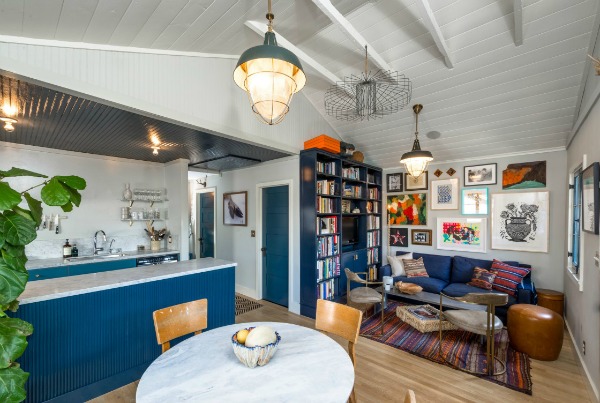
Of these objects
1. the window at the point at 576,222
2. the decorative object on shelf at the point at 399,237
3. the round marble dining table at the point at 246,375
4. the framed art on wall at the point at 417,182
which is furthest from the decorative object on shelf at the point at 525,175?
the round marble dining table at the point at 246,375

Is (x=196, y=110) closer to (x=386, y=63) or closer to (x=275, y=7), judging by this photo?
(x=275, y=7)

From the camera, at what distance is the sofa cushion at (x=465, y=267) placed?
13.7ft

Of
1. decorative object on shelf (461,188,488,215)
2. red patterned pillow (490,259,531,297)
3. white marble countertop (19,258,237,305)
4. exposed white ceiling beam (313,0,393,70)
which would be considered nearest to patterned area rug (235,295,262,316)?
white marble countertop (19,258,237,305)

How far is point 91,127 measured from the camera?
9.72 ft

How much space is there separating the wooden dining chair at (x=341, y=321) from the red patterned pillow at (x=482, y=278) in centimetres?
290

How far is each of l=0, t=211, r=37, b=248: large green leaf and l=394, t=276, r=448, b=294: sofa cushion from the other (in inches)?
171

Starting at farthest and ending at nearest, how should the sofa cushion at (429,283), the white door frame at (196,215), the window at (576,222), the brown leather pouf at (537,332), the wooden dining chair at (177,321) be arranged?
1. the white door frame at (196,215)
2. the sofa cushion at (429,283)
3. the window at (576,222)
4. the brown leather pouf at (537,332)
5. the wooden dining chair at (177,321)

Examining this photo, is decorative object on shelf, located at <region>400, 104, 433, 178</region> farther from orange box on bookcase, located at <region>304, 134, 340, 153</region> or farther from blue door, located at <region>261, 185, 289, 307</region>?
blue door, located at <region>261, 185, 289, 307</region>

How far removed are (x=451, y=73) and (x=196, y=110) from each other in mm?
2816

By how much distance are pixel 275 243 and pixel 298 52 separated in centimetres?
275

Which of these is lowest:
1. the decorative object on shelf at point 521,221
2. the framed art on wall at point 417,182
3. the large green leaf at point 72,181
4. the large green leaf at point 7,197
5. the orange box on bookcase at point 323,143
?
the decorative object on shelf at point 521,221

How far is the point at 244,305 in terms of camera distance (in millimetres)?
4477

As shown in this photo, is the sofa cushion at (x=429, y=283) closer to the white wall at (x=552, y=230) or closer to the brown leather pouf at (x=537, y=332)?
the white wall at (x=552, y=230)

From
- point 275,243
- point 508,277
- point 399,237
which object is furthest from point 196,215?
point 508,277
